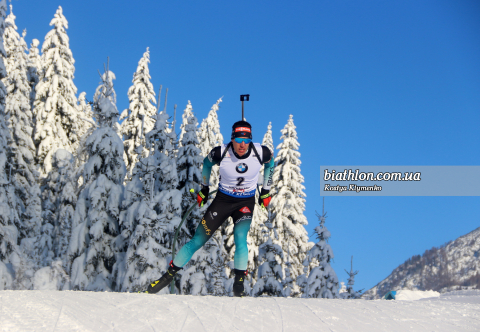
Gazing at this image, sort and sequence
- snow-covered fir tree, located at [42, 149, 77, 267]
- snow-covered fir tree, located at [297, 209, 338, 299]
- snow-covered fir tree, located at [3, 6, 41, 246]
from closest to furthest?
snow-covered fir tree, located at [297, 209, 338, 299] → snow-covered fir tree, located at [42, 149, 77, 267] → snow-covered fir tree, located at [3, 6, 41, 246]

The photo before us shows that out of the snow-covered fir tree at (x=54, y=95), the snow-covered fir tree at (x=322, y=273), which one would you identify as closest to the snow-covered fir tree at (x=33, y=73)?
the snow-covered fir tree at (x=54, y=95)

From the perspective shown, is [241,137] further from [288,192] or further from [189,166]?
[288,192]

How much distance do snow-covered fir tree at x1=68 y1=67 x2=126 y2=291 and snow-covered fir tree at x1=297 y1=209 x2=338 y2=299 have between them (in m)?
9.75

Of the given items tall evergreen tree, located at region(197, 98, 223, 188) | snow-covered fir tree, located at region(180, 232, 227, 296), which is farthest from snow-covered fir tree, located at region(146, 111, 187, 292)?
tall evergreen tree, located at region(197, 98, 223, 188)

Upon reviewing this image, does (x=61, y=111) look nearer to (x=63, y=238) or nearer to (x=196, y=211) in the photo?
(x=63, y=238)

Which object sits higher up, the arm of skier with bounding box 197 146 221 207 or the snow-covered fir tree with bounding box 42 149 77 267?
the snow-covered fir tree with bounding box 42 149 77 267

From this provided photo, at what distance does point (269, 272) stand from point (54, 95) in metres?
A: 21.2

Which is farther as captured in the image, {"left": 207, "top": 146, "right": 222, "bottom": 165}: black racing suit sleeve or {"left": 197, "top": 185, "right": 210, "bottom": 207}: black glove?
{"left": 197, "top": 185, "right": 210, "bottom": 207}: black glove

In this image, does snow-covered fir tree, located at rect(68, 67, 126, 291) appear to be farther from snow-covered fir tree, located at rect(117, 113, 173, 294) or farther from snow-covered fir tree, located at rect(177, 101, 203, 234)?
snow-covered fir tree, located at rect(177, 101, 203, 234)

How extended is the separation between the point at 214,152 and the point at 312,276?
16.5 metres

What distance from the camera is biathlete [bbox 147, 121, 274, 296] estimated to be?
642cm

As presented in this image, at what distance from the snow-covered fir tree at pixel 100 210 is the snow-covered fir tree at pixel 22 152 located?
1122cm

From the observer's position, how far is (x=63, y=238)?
1010 inches

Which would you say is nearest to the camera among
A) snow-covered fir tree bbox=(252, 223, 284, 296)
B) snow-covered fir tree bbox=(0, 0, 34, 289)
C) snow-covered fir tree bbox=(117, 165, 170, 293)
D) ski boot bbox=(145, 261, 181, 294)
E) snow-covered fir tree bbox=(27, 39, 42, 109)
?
ski boot bbox=(145, 261, 181, 294)
